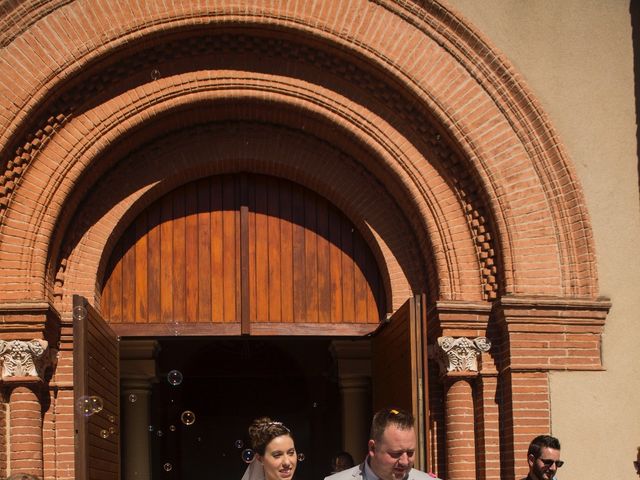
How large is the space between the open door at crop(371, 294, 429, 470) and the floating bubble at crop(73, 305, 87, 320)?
9.31 ft

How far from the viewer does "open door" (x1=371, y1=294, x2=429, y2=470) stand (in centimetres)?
1191

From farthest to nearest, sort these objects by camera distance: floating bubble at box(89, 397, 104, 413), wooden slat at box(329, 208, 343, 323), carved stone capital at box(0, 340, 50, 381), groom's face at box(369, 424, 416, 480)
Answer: wooden slat at box(329, 208, 343, 323), carved stone capital at box(0, 340, 50, 381), floating bubble at box(89, 397, 104, 413), groom's face at box(369, 424, 416, 480)

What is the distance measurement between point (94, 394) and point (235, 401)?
12.6 metres

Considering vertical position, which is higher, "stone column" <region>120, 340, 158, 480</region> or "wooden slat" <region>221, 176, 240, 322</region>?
"wooden slat" <region>221, 176, 240, 322</region>

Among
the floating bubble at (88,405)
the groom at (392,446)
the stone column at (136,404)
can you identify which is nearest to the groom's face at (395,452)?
the groom at (392,446)

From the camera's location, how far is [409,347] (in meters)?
12.1

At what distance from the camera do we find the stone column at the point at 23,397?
11.8 meters

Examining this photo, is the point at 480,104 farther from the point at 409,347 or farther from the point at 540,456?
the point at 540,456

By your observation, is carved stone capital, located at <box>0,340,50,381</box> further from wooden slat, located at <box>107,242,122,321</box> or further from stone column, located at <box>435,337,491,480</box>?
stone column, located at <box>435,337,491,480</box>

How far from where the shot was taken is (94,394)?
38.7ft

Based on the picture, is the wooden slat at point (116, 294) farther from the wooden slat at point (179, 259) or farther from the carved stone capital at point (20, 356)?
the carved stone capital at point (20, 356)

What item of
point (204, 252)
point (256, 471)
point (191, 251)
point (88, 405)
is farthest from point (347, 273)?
point (256, 471)

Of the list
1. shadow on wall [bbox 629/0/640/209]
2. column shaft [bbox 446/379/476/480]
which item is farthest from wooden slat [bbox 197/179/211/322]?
shadow on wall [bbox 629/0/640/209]

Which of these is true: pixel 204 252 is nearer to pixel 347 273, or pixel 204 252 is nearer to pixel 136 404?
pixel 347 273
